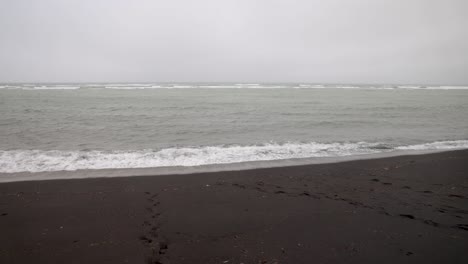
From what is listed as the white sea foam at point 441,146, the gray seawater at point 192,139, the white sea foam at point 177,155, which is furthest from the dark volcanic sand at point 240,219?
the white sea foam at point 441,146

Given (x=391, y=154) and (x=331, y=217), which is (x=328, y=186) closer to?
(x=331, y=217)

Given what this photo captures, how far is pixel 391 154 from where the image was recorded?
428 inches

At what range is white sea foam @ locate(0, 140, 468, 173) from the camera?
30.5 ft

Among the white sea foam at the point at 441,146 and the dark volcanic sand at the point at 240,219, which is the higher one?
the white sea foam at the point at 441,146

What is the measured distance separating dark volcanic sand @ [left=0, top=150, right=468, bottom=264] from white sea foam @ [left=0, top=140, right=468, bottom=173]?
76.6 inches

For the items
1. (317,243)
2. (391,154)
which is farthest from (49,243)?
(391,154)

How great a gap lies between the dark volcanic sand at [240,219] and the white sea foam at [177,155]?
194 cm

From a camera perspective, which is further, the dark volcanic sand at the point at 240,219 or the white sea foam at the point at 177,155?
the white sea foam at the point at 177,155

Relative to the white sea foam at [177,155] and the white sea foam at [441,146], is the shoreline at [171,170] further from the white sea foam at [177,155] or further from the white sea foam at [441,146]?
the white sea foam at [441,146]

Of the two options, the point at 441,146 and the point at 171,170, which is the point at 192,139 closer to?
the point at 171,170

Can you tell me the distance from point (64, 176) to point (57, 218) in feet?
10.6

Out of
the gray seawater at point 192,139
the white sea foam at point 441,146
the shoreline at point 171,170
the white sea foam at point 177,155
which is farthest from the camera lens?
the white sea foam at point 441,146

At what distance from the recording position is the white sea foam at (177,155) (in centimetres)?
929

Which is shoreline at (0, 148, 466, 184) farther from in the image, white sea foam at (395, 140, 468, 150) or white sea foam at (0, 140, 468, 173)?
white sea foam at (395, 140, 468, 150)
